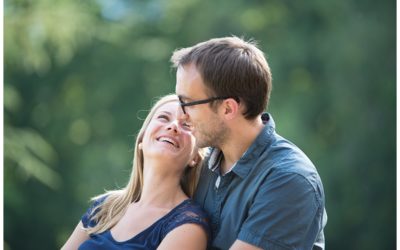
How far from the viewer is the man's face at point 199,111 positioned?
8.29 ft

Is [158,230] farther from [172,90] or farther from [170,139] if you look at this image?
[172,90]

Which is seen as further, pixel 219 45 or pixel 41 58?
pixel 41 58

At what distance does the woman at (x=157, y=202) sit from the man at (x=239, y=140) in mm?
106

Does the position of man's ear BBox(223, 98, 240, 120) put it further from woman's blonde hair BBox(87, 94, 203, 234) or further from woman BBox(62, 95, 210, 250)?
woman's blonde hair BBox(87, 94, 203, 234)

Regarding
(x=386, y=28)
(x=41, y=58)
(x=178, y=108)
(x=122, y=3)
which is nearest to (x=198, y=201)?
(x=178, y=108)

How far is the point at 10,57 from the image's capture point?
8148 millimetres

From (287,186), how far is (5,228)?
7.25 metres

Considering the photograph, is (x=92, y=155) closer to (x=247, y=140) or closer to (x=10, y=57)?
(x=10, y=57)

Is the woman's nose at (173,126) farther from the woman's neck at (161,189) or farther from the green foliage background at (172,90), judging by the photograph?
the green foliage background at (172,90)

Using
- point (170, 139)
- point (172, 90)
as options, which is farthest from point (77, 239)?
point (172, 90)

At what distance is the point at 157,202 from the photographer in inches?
109

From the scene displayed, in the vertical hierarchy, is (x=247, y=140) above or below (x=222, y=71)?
below

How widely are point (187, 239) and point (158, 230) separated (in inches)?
5.8

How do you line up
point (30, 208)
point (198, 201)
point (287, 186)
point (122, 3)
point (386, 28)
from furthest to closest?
1. point (122, 3)
2. point (30, 208)
3. point (386, 28)
4. point (198, 201)
5. point (287, 186)
